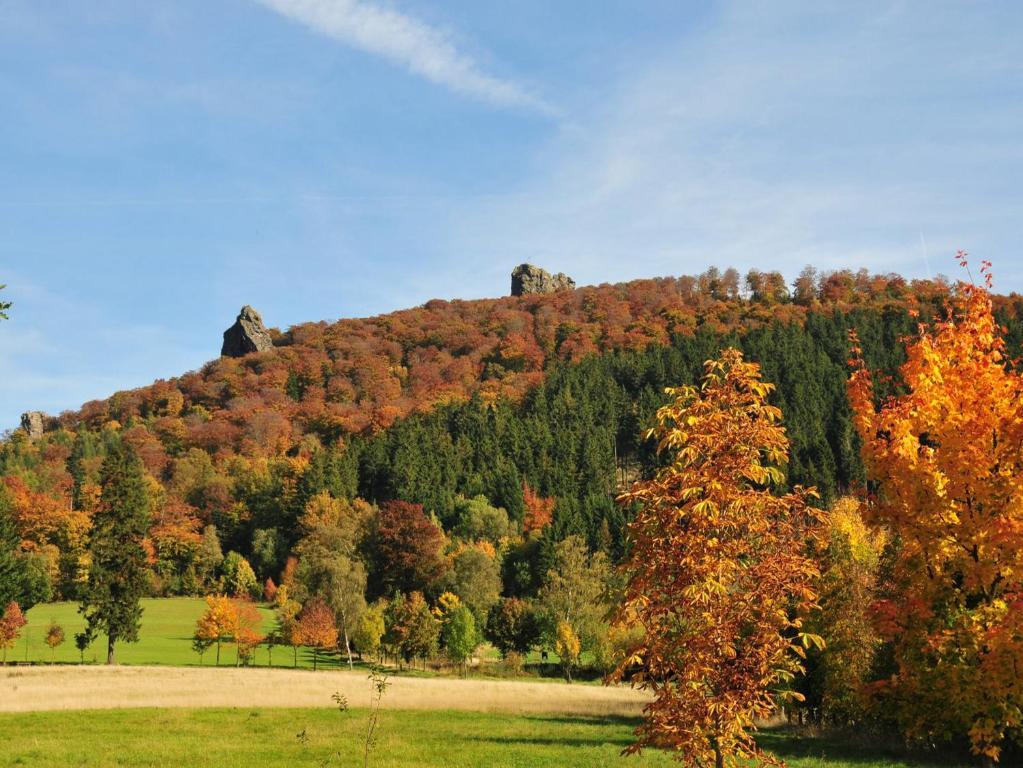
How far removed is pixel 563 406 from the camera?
157 meters

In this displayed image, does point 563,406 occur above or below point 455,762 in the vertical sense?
above

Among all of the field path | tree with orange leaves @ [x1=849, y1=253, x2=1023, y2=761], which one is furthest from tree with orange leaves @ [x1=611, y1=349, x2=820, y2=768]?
the field path

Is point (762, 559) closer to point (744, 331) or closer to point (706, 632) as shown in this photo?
point (706, 632)

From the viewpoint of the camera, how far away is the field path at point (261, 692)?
3922 centimetres

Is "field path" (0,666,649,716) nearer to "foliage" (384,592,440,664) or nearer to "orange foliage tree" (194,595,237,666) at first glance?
"orange foliage tree" (194,595,237,666)

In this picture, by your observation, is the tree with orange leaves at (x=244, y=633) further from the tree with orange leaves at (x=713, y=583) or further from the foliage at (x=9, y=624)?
the tree with orange leaves at (x=713, y=583)

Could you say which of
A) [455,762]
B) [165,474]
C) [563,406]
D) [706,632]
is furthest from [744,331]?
[706,632]

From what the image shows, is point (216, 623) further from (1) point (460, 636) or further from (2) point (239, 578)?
(2) point (239, 578)

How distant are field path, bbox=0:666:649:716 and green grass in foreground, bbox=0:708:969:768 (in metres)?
4.55

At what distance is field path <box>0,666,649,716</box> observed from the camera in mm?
39219

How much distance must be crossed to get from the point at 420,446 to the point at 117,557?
74621 mm

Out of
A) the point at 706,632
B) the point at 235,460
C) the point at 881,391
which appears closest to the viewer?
the point at 706,632

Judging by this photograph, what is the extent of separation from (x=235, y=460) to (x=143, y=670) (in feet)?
292

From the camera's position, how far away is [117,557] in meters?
64.2
